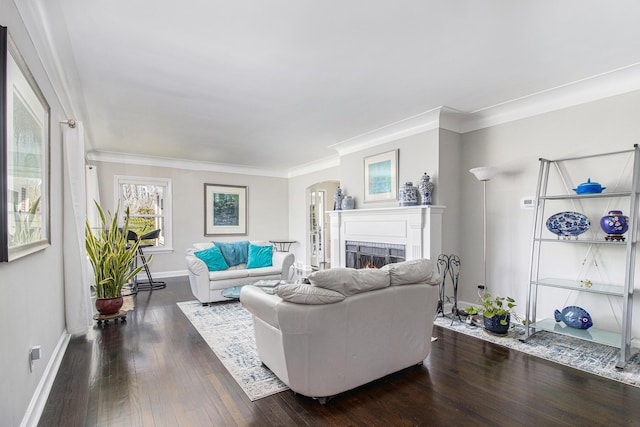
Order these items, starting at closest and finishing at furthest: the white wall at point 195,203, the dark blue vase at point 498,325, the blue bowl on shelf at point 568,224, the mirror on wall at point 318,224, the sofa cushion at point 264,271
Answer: the blue bowl on shelf at point 568,224 < the dark blue vase at point 498,325 < the sofa cushion at point 264,271 < the white wall at point 195,203 < the mirror on wall at point 318,224

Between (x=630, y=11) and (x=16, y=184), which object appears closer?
(x=16, y=184)

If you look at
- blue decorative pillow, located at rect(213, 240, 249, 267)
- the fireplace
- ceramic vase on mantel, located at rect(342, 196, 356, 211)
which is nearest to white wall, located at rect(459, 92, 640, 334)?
the fireplace

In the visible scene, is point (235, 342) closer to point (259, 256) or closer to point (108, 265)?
point (108, 265)

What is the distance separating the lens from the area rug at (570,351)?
8.52 ft

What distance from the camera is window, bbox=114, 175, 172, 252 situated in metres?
6.54

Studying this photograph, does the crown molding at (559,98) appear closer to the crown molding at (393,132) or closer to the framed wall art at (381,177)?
the crown molding at (393,132)

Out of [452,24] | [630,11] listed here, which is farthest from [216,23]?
[630,11]

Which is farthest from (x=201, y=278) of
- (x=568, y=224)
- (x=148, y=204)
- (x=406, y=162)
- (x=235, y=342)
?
(x=568, y=224)

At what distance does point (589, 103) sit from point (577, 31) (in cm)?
136

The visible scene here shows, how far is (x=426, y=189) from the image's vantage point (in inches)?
162

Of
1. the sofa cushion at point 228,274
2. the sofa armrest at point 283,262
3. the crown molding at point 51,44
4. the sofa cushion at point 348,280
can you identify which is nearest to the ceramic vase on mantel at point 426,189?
the sofa cushion at point 348,280

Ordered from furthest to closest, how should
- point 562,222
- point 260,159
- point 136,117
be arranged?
point 260,159 → point 136,117 → point 562,222

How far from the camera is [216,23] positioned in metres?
2.23

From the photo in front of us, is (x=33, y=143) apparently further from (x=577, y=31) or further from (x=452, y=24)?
(x=577, y=31)
